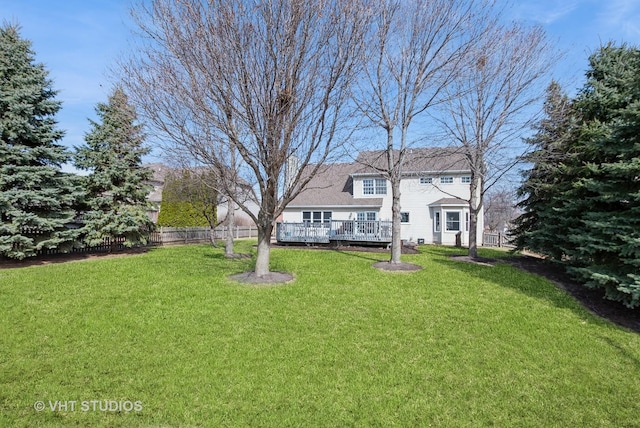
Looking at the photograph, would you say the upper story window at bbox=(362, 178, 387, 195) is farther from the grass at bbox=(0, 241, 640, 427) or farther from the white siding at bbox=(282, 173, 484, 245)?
the grass at bbox=(0, 241, 640, 427)

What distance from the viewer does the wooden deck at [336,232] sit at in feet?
52.5

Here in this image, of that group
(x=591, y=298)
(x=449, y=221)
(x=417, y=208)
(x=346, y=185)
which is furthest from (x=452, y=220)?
(x=591, y=298)

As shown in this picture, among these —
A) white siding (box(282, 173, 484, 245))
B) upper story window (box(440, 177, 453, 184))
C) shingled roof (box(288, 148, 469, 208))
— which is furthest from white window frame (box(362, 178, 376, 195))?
upper story window (box(440, 177, 453, 184))

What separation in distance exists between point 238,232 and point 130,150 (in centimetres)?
1414

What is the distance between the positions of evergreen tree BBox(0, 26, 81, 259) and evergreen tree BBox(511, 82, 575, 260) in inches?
631

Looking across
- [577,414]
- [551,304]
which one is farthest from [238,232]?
[577,414]

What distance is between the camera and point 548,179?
11.5 metres

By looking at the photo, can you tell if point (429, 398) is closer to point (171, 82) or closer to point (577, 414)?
point (577, 414)

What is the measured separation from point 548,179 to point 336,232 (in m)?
9.22

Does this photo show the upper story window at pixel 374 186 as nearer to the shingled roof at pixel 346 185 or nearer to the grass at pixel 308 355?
the shingled roof at pixel 346 185

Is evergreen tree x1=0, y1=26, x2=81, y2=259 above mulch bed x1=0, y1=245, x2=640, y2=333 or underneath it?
above

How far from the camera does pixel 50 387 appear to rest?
3537mm

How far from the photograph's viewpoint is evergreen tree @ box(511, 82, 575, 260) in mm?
9883

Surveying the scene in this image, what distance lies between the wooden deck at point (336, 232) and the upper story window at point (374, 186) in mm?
6287
